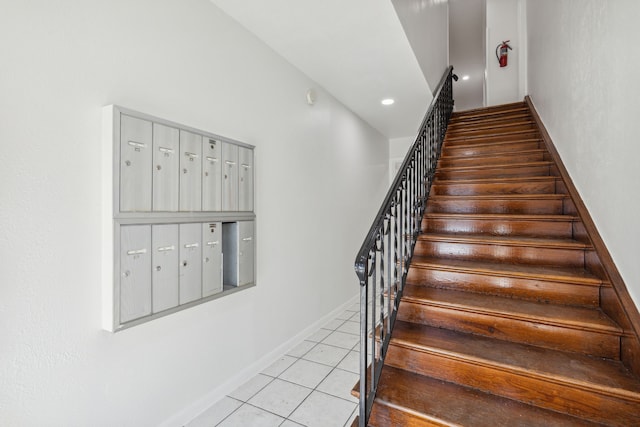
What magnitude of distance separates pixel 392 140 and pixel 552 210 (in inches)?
138

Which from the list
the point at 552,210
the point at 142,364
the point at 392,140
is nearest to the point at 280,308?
the point at 142,364

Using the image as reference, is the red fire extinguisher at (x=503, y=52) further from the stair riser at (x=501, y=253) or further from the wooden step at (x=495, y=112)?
the stair riser at (x=501, y=253)

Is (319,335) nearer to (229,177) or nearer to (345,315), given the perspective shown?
(345,315)

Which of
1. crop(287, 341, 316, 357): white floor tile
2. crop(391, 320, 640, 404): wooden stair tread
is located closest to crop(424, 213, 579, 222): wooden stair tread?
crop(391, 320, 640, 404): wooden stair tread

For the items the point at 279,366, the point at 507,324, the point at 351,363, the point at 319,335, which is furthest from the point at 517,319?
the point at 319,335

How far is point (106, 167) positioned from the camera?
4.86 feet

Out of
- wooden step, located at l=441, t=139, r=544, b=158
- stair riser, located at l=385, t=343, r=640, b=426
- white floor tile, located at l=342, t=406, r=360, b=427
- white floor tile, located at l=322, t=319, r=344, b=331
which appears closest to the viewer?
stair riser, located at l=385, t=343, r=640, b=426

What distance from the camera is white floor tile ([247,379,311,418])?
2.02m

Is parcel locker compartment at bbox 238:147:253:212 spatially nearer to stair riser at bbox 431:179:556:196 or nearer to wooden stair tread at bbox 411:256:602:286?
wooden stair tread at bbox 411:256:602:286

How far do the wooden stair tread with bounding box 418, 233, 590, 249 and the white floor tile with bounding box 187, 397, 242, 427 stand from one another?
1778 millimetres

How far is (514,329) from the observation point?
1624 millimetres

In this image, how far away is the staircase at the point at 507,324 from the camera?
1.30 metres

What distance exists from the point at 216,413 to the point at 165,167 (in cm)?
160

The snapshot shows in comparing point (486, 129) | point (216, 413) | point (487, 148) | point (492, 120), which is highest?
point (492, 120)
